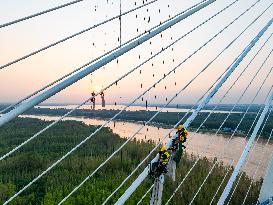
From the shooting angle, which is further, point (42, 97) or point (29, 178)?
point (29, 178)

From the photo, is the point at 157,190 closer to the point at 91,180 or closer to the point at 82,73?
the point at 82,73

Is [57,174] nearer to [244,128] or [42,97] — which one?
[42,97]

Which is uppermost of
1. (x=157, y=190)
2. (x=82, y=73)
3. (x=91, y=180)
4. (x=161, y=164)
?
(x=82, y=73)

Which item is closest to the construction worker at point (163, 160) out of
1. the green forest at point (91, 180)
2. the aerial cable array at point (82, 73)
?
the aerial cable array at point (82, 73)

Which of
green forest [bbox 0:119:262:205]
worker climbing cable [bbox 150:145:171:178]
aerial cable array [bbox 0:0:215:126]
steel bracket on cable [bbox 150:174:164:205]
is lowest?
green forest [bbox 0:119:262:205]

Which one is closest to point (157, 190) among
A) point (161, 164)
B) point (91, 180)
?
point (161, 164)

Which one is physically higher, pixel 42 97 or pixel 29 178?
pixel 42 97

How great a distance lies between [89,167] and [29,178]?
7.70ft

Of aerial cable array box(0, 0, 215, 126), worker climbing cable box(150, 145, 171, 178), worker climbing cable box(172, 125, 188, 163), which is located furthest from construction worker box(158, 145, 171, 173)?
aerial cable array box(0, 0, 215, 126)

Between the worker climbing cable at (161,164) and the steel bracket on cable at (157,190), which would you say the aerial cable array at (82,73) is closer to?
the worker climbing cable at (161,164)

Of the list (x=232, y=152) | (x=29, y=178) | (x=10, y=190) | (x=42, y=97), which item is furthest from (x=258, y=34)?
(x=232, y=152)

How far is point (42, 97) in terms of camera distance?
1599 millimetres

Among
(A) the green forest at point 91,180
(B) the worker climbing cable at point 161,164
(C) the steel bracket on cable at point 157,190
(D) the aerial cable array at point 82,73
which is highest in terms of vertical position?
(D) the aerial cable array at point 82,73

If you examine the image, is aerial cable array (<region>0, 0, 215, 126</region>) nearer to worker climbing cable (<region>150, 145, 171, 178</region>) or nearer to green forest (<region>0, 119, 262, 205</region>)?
worker climbing cable (<region>150, 145, 171, 178</region>)
